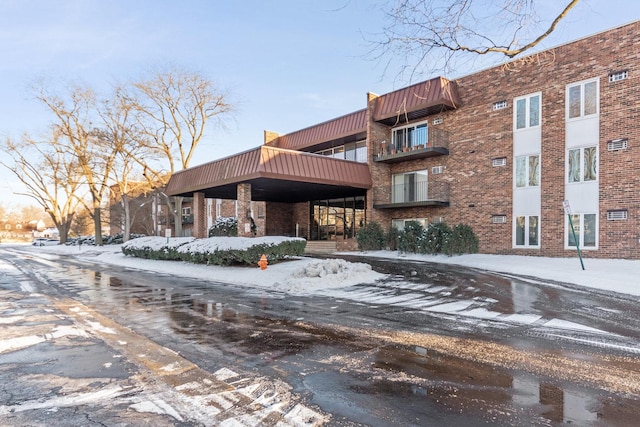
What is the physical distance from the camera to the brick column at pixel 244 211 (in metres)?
17.9

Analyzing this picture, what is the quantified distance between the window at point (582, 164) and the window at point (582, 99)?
1.52 metres

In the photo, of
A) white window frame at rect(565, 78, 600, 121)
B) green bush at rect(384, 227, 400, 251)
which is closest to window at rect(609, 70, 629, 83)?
white window frame at rect(565, 78, 600, 121)

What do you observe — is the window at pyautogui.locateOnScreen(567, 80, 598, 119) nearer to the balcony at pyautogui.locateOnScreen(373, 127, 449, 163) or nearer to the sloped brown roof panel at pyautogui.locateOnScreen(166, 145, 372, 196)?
the balcony at pyautogui.locateOnScreen(373, 127, 449, 163)

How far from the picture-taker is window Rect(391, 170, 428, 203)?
869 inches

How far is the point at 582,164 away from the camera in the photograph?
16281 mm

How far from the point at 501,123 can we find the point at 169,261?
57.4 ft

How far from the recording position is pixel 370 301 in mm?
8617

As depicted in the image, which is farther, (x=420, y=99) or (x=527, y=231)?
(x=420, y=99)

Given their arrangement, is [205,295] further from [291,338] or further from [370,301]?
[291,338]

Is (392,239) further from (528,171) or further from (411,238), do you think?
(528,171)

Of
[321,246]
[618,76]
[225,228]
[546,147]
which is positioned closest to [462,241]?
[546,147]

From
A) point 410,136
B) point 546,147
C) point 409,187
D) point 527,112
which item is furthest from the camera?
point 410,136

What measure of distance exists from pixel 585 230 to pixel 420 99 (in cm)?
980

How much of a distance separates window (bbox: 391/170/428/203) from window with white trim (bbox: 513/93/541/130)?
5492mm
